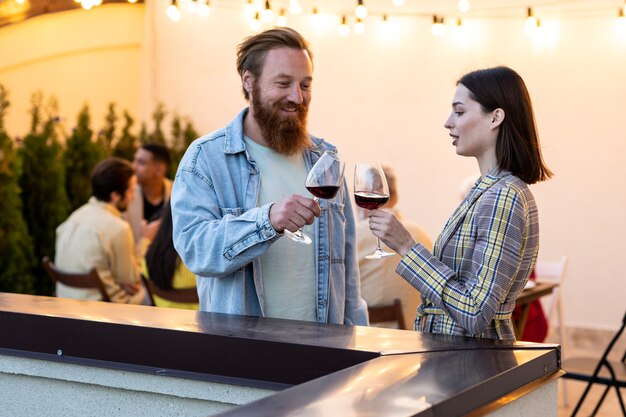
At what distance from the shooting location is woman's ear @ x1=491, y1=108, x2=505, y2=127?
220cm

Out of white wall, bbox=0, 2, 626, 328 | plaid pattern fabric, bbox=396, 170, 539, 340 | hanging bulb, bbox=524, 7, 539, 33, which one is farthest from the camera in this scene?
white wall, bbox=0, 2, 626, 328

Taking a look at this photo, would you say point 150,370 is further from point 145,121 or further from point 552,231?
point 145,121

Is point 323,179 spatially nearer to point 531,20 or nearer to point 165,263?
point 165,263

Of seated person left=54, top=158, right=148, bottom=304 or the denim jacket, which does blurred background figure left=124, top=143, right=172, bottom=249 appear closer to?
seated person left=54, top=158, right=148, bottom=304

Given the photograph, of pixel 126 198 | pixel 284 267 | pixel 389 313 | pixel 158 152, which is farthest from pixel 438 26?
pixel 284 267

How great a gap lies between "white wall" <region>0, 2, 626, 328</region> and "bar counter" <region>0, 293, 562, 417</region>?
5225 mm

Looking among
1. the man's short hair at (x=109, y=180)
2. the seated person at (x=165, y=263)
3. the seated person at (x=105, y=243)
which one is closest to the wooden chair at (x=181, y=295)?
the seated person at (x=165, y=263)

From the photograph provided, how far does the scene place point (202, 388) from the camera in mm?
1825

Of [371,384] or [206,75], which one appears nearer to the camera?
[371,384]

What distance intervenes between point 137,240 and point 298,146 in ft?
13.4

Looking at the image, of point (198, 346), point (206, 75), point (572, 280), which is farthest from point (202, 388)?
point (206, 75)

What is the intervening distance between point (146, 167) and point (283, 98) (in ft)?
13.8

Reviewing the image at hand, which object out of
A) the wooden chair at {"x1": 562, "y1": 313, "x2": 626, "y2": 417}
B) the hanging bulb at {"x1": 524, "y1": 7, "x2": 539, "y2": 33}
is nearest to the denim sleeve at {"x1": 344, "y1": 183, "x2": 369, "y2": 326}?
the wooden chair at {"x1": 562, "y1": 313, "x2": 626, "y2": 417}

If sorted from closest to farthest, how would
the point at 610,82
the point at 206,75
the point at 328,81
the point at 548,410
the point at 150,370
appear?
the point at 548,410 → the point at 150,370 → the point at 610,82 → the point at 328,81 → the point at 206,75
